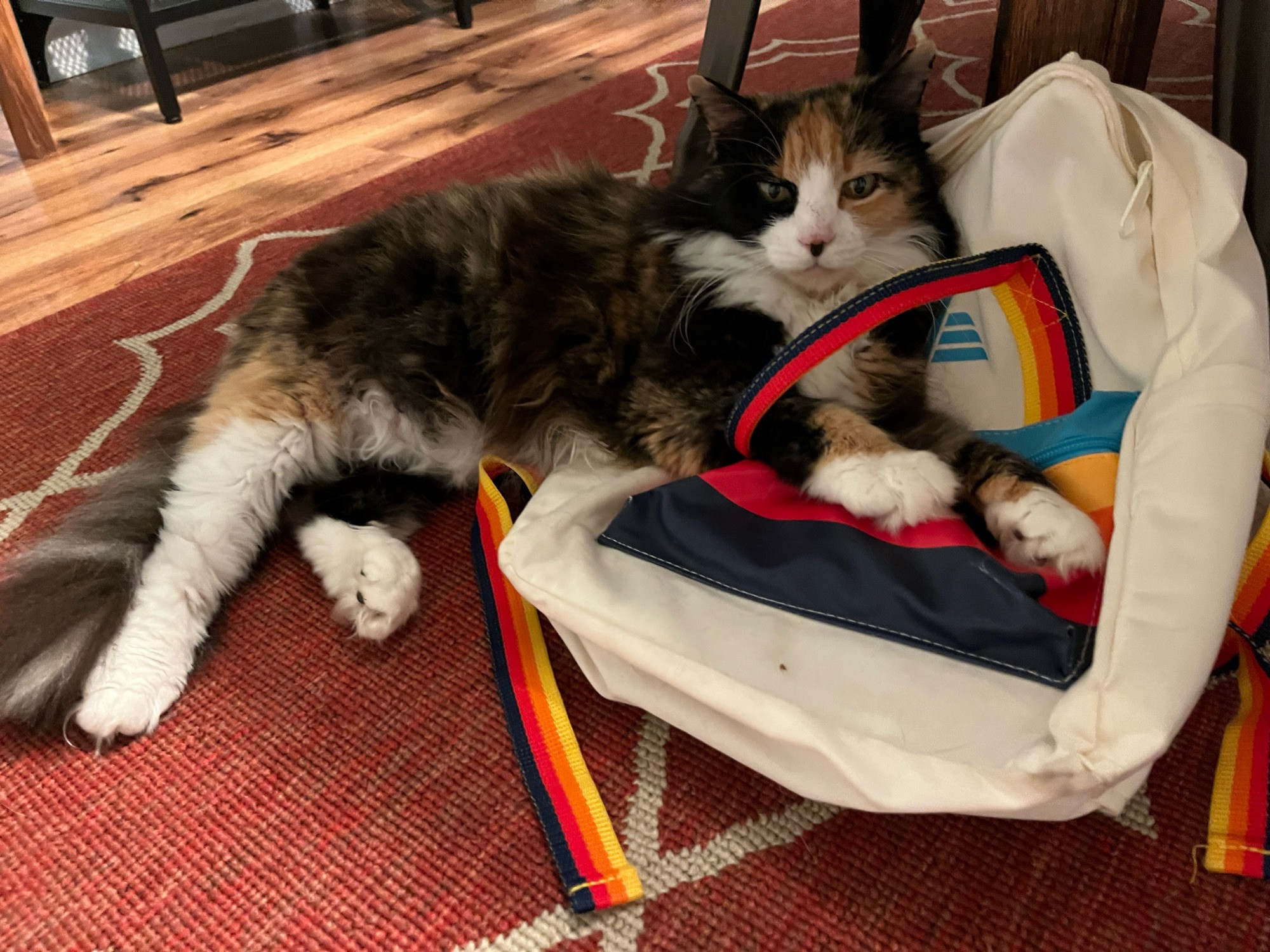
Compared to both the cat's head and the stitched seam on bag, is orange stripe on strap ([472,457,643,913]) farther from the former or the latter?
the cat's head

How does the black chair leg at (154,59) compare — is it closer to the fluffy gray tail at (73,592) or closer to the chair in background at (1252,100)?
the fluffy gray tail at (73,592)

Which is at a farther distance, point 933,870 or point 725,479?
point 725,479

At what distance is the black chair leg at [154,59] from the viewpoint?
2.70 m

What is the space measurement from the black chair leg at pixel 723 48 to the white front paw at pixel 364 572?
0.90 m

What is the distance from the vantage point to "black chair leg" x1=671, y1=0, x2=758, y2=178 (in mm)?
1691

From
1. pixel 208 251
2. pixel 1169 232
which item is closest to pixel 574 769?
pixel 1169 232

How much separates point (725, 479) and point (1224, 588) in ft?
1.67

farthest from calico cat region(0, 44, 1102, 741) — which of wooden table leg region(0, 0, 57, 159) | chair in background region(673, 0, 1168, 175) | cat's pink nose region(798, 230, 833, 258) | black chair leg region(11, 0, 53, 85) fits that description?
black chair leg region(11, 0, 53, 85)

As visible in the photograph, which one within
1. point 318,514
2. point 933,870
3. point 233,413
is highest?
point 233,413

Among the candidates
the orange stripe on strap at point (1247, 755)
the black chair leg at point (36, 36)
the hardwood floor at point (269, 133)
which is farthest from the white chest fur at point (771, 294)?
the black chair leg at point (36, 36)

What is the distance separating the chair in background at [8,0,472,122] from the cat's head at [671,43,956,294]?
7.82ft

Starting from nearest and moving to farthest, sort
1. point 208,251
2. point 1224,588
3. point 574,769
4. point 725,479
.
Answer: point 1224,588 → point 574,769 → point 725,479 → point 208,251

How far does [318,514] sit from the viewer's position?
1247mm

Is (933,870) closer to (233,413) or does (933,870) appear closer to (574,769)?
(574,769)
